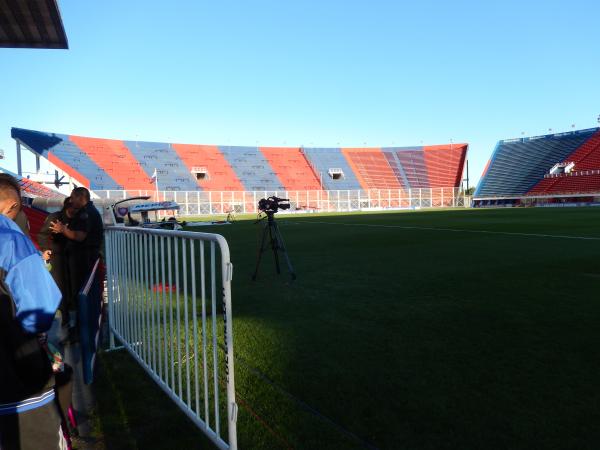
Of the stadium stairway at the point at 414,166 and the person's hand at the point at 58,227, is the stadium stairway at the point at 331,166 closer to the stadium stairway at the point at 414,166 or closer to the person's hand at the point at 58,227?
the stadium stairway at the point at 414,166

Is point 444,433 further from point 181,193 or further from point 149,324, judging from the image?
point 181,193

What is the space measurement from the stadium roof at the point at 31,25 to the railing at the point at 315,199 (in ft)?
82.4

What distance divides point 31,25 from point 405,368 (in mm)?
13093

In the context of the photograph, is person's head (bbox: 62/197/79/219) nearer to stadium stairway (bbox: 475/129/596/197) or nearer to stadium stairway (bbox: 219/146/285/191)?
stadium stairway (bbox: 219/146/285/191)

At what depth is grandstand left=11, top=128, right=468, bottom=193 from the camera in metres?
43.2

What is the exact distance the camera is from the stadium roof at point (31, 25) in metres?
10.2

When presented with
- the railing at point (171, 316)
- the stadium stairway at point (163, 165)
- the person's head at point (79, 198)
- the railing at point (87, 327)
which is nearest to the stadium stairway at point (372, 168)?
the stadium stairway at point (163, 165)

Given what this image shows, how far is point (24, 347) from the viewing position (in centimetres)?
167

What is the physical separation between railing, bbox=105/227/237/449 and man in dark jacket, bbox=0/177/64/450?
0.77 metres

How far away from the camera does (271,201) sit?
6.77m

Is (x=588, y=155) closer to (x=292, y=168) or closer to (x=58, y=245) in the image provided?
(x=292, y=168)

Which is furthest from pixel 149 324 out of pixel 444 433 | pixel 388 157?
pixel 388 157

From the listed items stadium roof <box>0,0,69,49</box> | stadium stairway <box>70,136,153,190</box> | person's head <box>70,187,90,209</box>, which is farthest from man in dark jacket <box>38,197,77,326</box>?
stadium stairway <box>70,136,153,190</box>

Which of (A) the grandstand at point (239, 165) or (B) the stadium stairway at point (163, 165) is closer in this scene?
(A) the grandstand at point (239, 165)
